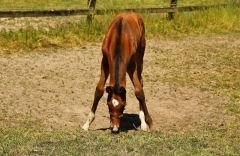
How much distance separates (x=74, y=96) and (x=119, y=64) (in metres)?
2.60

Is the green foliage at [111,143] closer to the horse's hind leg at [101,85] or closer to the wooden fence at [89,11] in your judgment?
the horse's hind leg at [101,85]

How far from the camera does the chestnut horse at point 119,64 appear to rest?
6941 mm

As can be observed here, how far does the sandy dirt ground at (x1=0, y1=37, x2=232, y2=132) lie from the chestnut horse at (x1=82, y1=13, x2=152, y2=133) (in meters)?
0.67

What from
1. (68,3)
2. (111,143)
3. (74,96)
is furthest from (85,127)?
(68,3)

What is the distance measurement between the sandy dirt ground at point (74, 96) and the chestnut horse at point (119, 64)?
2.20 feet

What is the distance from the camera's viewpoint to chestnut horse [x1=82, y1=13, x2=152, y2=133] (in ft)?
22.8

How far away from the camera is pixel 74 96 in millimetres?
9492

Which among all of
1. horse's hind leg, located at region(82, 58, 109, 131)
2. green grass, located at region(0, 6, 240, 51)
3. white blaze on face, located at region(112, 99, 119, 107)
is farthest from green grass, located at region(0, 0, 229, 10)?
white blaze on face, located at region(112, 99, 119, 107)

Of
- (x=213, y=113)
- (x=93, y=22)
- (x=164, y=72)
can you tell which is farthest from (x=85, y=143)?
(x=93, y=22)

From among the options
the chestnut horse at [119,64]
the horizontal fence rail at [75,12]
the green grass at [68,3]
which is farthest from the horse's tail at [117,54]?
the green grass at [68,3]

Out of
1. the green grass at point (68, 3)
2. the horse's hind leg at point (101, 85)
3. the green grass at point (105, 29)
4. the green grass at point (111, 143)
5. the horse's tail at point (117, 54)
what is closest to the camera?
the green grass at point (111, 143)

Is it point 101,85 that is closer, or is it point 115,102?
point 115,102

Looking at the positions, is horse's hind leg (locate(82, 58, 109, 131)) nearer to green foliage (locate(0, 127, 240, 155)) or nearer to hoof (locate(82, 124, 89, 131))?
hoof (locate(82, 124, 89, 131))

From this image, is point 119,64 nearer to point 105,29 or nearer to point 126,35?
point 126,35
